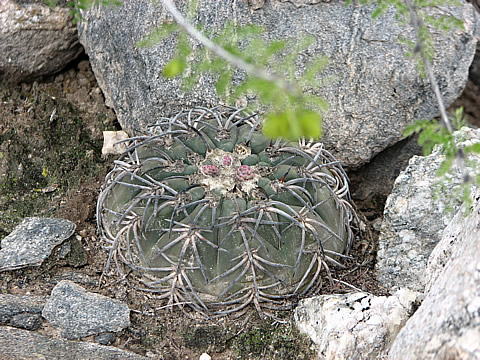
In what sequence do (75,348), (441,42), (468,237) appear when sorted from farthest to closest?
(441,42)
(75,348)
(468,237)

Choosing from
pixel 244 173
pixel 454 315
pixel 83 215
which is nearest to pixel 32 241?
pixel 83 215

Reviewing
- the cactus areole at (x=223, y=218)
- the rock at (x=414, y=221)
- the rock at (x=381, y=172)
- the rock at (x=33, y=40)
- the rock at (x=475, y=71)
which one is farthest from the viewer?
the rock at (x=475, y=71)

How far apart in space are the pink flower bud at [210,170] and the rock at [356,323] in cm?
72

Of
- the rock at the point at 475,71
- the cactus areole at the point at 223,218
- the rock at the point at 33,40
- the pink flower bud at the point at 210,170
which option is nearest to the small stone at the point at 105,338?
the cactus areole at the point at 223,218

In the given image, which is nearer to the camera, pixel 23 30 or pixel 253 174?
pixel 253 174

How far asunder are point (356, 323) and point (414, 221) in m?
0.79

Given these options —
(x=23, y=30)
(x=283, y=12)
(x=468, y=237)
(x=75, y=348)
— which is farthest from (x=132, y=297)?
(x=23, y=30)

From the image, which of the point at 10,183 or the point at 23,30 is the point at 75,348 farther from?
the point at 23,30

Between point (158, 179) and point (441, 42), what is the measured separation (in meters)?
1.81

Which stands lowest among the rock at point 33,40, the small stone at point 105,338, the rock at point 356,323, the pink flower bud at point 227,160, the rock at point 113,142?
the small stone at point 105,338

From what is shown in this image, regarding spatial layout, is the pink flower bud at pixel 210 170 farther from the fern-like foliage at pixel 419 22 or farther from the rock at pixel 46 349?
the fern-like foliage at pixel 419 22

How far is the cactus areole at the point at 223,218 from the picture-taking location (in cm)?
244

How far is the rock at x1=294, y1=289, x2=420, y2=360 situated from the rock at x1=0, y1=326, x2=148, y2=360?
2.41ft

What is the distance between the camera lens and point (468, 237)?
190cm
